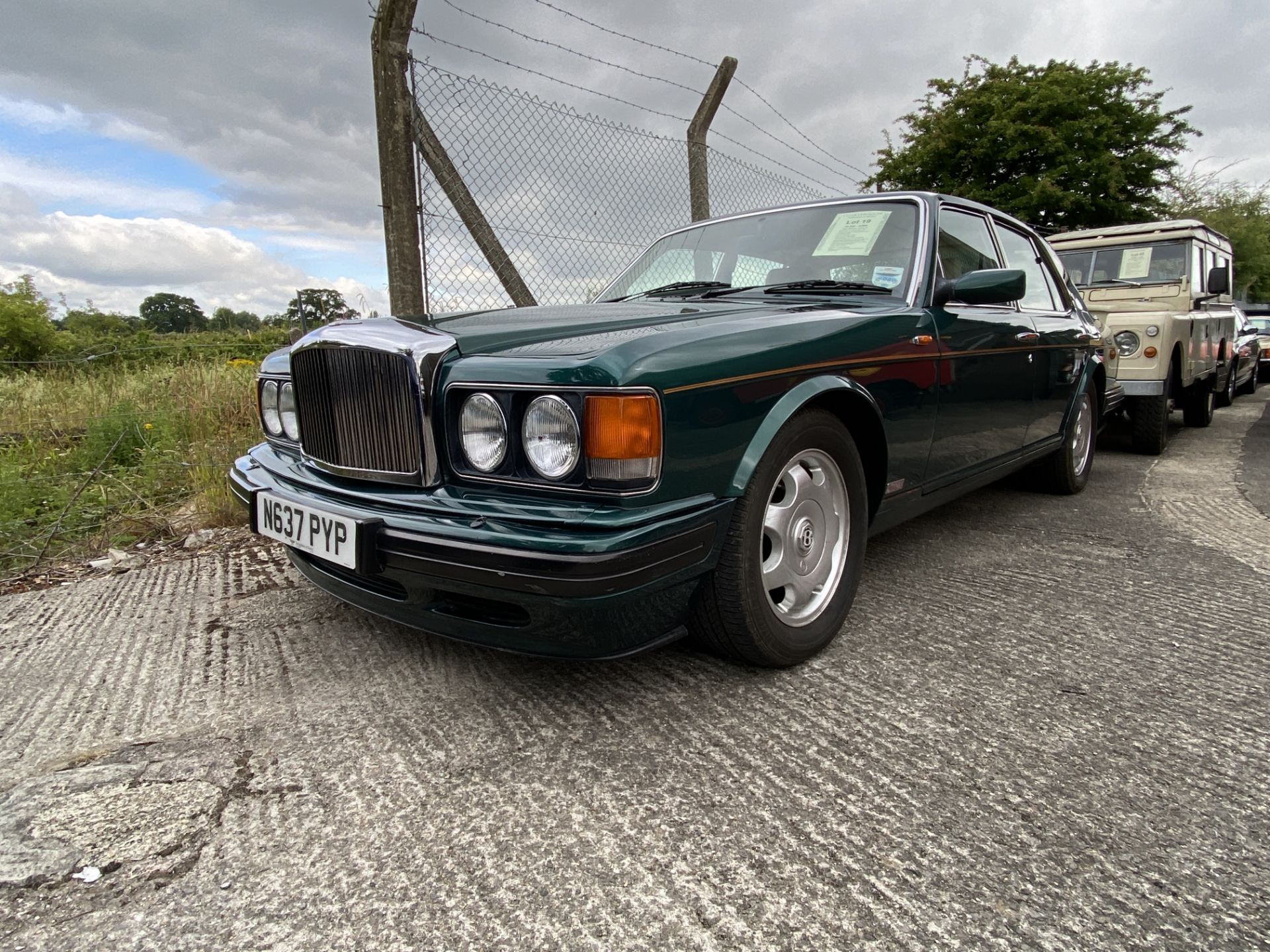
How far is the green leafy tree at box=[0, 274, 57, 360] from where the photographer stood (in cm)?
1337

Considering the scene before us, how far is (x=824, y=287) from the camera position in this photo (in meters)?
2.57

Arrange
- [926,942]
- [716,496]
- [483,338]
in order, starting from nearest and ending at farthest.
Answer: [926,942]
[716,496]
[483,338]

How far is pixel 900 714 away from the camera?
5.83 feet

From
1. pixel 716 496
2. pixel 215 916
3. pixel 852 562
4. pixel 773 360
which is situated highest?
pixel 773 360

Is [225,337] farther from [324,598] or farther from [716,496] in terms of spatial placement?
[716,496]

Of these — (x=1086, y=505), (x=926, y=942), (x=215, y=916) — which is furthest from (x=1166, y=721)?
(x=1086, y=505)

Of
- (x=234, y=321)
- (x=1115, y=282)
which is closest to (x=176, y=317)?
(x=234, y=321)

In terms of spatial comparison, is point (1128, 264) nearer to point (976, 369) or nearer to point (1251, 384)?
point (976, 369)

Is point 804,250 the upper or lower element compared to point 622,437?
upper

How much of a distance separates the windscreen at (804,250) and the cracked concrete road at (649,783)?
1.17 metres

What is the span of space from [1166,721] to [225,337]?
23.4 feet

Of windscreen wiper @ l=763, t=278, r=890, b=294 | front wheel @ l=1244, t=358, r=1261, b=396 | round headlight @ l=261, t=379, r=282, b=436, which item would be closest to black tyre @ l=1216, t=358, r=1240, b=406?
front wheel @ l=1244, t=358, r=1261, b=396

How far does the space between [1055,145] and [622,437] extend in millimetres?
15613

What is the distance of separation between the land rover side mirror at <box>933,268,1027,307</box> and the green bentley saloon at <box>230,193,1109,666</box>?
1 centimetres
